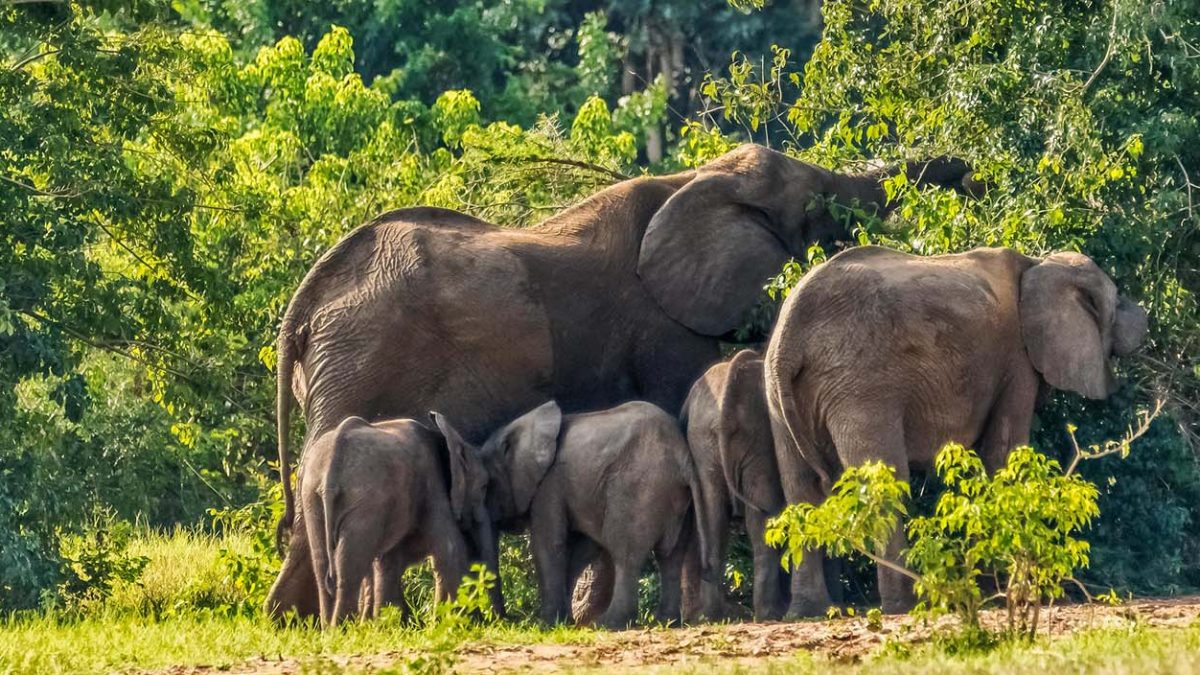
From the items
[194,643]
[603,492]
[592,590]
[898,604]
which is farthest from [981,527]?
[592,590]

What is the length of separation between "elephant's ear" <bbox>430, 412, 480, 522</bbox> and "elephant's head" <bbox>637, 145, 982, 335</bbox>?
214 cm

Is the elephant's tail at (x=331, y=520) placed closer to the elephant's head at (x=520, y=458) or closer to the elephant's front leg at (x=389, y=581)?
the elephant's front leg at (x=389, y=581)

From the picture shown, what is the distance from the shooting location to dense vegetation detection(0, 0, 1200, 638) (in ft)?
50.2

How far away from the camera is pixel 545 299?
603 inches

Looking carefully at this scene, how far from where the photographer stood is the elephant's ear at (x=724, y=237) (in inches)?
618

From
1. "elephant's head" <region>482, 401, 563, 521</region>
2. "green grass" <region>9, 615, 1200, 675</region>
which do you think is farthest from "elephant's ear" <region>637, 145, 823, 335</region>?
"green grass" <region>9, 615, 1200, 675</region>

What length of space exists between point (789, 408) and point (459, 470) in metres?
1.76

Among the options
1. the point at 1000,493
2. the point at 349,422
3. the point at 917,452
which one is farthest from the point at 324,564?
the point at 1000,493

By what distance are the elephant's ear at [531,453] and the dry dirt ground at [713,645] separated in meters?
1.62

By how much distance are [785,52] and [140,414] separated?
21.0ft

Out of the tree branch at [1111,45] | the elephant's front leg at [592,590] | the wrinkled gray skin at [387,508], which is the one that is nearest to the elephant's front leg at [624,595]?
the elephant's front leg at [592,590]

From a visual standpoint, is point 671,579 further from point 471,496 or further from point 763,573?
point 471,496

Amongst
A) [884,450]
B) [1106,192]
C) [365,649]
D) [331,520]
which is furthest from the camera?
[1106,192]

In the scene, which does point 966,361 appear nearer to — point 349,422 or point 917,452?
point 917,452
